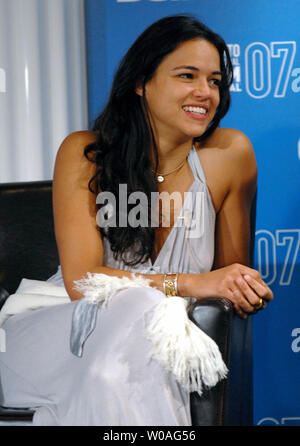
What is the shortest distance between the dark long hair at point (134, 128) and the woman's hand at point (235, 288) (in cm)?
27

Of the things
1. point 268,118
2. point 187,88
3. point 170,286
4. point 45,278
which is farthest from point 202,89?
point 45,278

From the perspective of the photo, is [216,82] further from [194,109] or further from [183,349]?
[183,349]

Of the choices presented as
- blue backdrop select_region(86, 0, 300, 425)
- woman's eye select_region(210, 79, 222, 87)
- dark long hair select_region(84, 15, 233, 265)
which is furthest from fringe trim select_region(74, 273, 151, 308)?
blue backdrop select_region(86, 0, 300, 425)

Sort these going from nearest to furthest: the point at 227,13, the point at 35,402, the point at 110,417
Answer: the point at 110,417, the point at 35,402, the point at 227,13

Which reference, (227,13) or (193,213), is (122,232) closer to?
(193,213)

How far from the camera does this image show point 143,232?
6.36ft

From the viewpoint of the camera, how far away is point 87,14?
106 inches

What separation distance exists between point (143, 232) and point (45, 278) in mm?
477

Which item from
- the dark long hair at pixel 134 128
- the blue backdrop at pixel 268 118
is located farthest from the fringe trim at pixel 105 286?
the blue backdrop at pixel 268 118

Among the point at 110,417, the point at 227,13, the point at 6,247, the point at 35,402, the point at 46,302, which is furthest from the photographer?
the point at 227,13

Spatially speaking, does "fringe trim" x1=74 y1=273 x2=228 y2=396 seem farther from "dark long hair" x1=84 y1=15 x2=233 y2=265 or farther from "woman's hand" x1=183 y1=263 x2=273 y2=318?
"dark long hair" x1=84 y1=15 x2=233 y2=265

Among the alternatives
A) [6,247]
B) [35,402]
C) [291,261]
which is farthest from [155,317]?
[291,261]

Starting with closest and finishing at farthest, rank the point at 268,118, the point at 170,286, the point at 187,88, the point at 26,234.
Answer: the point at 170,286
the point at 187,88
the point at 26,234
the point at 268,118

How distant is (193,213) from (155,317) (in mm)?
626
